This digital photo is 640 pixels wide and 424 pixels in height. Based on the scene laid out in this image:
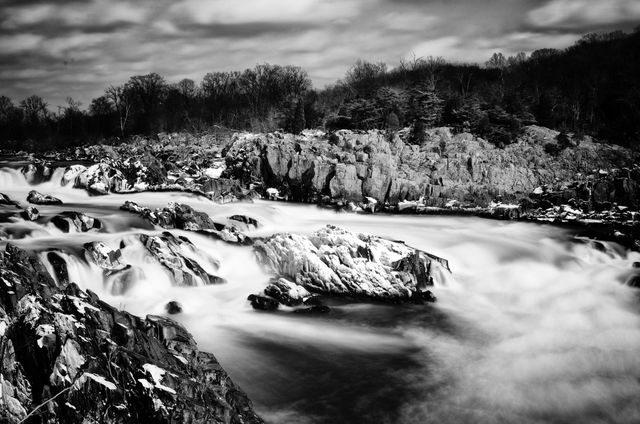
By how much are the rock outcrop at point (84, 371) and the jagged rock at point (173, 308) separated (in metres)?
6.59

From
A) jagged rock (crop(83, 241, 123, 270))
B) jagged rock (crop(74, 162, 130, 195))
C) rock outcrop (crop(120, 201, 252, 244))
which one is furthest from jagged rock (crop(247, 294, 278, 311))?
jagged rock (crop(74, 162, 130, 195))

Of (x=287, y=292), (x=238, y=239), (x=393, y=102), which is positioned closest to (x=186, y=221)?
(x=238, y=239)

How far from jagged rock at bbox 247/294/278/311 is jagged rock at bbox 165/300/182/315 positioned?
264 cm

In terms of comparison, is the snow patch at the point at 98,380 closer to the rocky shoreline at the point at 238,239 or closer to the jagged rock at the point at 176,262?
the rocky shoreline at the point at 238,239

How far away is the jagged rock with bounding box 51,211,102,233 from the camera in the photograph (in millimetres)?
22203

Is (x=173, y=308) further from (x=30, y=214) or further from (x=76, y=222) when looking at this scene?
(x=30, y=214)

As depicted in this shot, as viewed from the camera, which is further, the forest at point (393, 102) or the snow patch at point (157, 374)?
the forest at point (393, 102)

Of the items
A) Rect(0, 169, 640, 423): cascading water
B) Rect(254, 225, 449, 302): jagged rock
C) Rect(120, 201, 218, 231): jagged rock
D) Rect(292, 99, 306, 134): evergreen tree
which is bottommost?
Rect(0, 169, 640, 423): cascading water

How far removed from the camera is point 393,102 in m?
49.2

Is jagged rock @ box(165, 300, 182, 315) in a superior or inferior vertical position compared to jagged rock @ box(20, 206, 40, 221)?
inferior

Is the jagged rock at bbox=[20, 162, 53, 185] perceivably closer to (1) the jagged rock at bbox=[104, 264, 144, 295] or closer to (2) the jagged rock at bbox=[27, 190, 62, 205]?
(2) the jagged rock at bbox=[27, 190, 62, 205]

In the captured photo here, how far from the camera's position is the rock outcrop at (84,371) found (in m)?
7.74

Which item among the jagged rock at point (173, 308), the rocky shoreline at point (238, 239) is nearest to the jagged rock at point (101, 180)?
the rocky shoreline at point (238, 239)

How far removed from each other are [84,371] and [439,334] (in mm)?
11579
